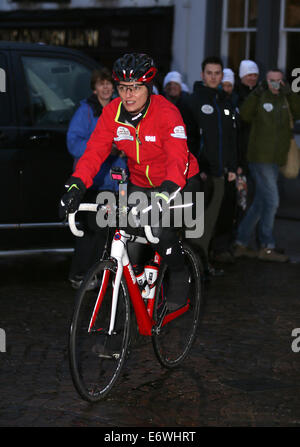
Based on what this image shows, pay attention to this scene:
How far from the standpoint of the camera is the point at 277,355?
6.41 metres

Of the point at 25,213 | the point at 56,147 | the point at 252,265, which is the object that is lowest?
the point at 252,265

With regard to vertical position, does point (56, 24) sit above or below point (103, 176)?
above

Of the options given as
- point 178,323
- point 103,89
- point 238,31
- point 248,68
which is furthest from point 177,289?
point 238,31

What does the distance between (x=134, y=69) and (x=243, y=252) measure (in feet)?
16.7

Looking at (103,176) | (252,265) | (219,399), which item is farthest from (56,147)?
(219,399)

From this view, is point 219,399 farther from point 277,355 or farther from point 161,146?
point 161,146

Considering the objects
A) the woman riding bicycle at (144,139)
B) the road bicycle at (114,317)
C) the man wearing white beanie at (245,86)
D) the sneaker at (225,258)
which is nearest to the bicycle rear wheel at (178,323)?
the road bicycle at (114,317)

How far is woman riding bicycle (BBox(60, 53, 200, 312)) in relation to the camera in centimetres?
547

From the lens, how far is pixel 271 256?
10.1 metres

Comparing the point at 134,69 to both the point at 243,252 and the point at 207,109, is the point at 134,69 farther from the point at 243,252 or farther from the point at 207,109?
the point at 243,252

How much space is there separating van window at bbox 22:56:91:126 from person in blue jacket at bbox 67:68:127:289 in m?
0.37

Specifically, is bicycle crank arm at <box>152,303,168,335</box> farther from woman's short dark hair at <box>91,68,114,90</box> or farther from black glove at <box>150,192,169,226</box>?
woman's short dark hair at <box>91,68,114,90</box>

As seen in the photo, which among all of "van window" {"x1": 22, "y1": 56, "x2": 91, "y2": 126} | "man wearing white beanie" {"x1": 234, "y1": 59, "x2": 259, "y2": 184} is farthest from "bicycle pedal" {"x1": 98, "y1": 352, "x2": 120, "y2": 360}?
"man wearing white beanie" {"x1": 234, "y1": 59, "x2": 259, "y2": 184}
